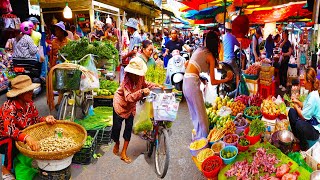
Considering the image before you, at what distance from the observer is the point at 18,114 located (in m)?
3.82

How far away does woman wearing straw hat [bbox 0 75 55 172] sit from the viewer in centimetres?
355

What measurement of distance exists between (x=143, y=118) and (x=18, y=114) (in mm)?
1958

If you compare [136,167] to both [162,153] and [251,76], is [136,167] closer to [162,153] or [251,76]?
[162,153]

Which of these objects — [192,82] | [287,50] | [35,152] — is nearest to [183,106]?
[192,82]

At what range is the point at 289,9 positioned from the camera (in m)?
8.79

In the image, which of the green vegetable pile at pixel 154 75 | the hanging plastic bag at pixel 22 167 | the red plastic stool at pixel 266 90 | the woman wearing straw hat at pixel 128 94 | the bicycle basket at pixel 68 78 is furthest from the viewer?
the red plastic stool at pixel 266 90

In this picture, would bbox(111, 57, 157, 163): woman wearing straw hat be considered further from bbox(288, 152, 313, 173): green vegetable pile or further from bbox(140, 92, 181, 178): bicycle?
bbox(288, 152, 313, 173): green vegetable pile

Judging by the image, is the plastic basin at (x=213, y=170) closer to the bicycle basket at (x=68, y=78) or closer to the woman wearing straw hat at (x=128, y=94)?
the woman wearing straw hat at (x=128, y=94)

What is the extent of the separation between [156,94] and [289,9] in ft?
21.7

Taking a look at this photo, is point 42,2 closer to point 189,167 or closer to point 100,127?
point 100,127

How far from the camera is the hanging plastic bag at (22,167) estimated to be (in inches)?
151

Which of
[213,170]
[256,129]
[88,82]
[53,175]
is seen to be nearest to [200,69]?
[256,129]

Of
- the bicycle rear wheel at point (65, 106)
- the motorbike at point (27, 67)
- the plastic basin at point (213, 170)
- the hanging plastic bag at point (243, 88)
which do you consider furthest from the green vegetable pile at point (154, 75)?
the motorbike at point (27, 67)

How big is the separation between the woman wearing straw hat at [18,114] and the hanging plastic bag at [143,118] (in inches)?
57.0
